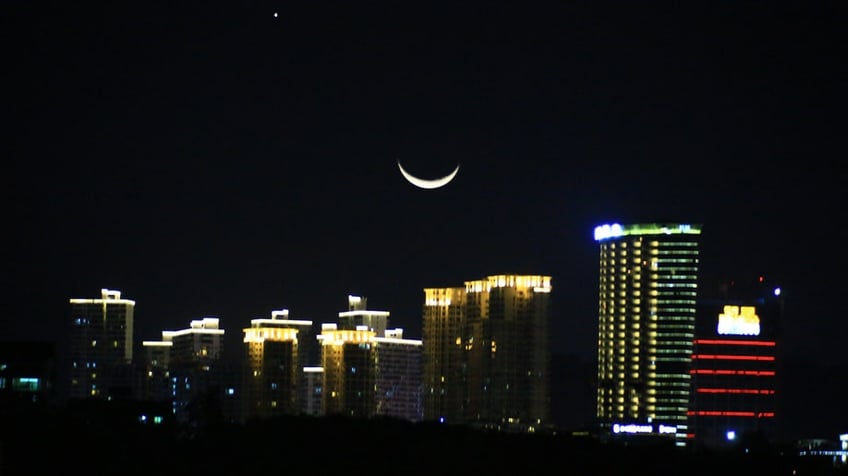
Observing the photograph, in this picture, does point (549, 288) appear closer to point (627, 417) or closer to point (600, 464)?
point (627, 417)

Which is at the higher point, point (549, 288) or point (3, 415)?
point (549, 288)

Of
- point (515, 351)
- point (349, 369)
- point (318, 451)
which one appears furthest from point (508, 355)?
point (318, 451)

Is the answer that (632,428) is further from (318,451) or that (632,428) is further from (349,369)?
(318,451)

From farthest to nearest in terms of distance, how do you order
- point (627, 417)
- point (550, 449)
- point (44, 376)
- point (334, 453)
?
1. point (627, 417)
2. point (44, 376)
3. point (550, 449)
4. point (334, 453)

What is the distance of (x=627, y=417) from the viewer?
652ft

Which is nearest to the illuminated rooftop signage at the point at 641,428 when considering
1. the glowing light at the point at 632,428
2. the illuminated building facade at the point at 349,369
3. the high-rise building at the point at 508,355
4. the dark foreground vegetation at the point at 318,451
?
the glowing light at the point at 632,428

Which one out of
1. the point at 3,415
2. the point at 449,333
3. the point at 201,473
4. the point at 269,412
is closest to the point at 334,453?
the point at 201,473

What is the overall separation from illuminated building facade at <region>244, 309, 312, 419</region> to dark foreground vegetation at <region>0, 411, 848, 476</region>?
259 ft

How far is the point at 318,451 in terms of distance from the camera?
80.8m

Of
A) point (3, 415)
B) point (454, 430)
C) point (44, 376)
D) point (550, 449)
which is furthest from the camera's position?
point (44, 376)

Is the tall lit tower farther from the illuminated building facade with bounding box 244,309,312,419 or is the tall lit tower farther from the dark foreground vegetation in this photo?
the dark foreground vegetation

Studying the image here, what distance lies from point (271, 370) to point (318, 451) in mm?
105148

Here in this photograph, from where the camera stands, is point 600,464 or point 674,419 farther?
point 674,419

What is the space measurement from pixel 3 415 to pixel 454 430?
1007 inches
